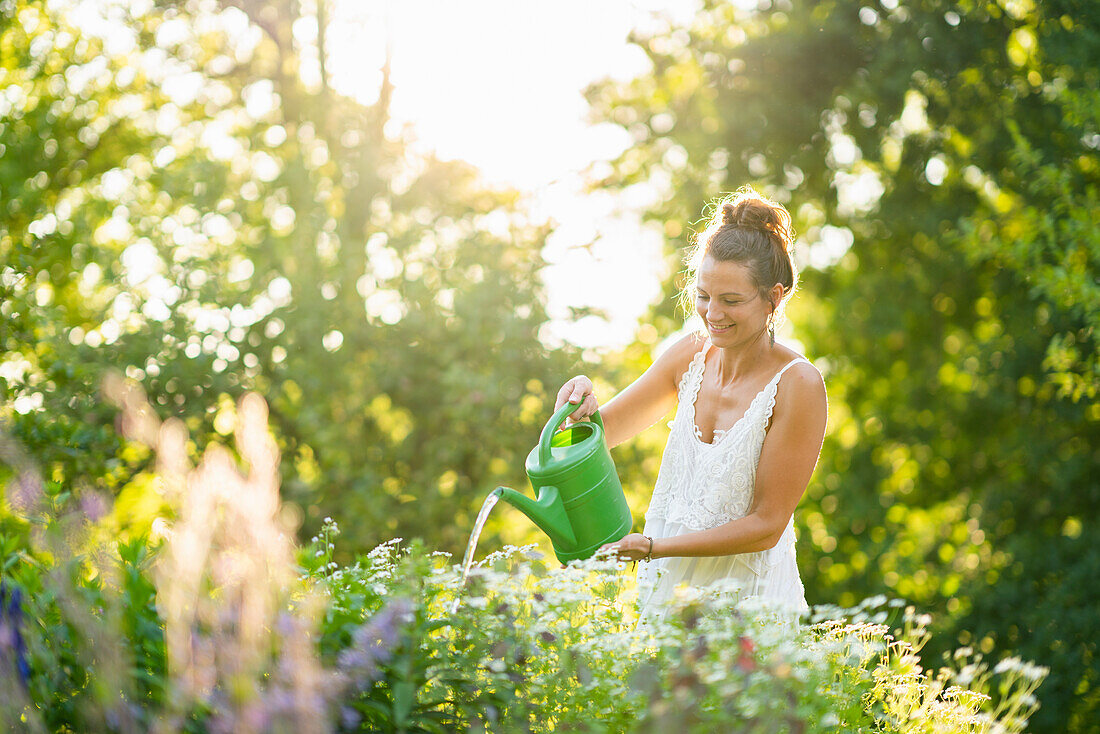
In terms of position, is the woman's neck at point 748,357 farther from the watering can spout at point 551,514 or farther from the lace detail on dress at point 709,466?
the watering can spout at point 551,514

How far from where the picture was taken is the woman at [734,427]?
2.38 meters

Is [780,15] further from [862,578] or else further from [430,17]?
[862,578]

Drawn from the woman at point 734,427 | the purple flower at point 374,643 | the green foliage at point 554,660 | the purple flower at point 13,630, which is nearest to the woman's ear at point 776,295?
the woman at point 734,427

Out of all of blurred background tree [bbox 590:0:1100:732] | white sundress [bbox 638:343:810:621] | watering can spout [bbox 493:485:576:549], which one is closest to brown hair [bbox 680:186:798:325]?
white sundress [bbox 638:343:810:621]

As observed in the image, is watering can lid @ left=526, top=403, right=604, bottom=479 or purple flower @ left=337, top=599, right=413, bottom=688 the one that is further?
watering can lid @ left=526, top=403, right=604, bottom=479

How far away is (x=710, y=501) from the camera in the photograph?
2543 mm

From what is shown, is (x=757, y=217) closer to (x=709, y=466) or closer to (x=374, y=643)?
(x=709, y=466)

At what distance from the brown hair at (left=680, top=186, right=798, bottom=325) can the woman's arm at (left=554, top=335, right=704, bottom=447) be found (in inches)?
11.8

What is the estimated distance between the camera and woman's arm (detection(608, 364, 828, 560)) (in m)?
2.35

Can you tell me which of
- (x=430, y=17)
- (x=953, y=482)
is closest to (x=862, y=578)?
(x=953, y=482)

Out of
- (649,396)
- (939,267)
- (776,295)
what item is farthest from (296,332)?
(939,267)

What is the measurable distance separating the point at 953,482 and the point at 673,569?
16.3 ft

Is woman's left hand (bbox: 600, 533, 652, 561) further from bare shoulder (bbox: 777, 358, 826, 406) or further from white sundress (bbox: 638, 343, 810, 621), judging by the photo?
bare shoulder (bbox: 777, 358, 826, 406)

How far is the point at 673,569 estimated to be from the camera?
271 cm
